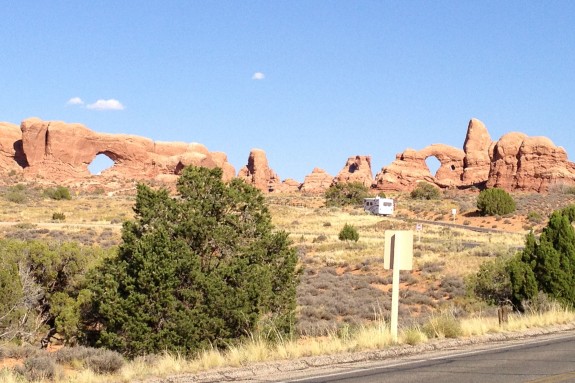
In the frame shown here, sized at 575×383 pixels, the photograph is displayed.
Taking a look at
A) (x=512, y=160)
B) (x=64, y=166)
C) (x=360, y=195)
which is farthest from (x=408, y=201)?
(x=64, y=166)

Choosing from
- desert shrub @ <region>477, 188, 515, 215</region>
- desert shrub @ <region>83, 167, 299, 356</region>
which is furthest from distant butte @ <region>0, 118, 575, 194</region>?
desert shrub @ <region>83, 167, 299, 356</region>

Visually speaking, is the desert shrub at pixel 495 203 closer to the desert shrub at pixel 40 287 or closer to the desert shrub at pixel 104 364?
the desert shrub at pixel 40 287

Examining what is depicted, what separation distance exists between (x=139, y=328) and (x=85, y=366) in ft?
10.8

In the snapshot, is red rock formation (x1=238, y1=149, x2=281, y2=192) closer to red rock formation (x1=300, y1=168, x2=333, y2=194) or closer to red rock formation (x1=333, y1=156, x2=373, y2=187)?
red rock formation (x1=300, y1=168, x2=333, y2=194)

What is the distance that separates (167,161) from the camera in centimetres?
10544

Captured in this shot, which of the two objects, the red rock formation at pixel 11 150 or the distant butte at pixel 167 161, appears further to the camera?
the red rock formation at pixel 11 150

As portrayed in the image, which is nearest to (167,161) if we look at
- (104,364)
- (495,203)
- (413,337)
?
(495,203)

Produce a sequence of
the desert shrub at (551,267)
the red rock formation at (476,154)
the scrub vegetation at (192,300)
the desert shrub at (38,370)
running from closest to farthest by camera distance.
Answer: the desert shrub at (38,370)
the scrub vegetation at (192,300)
the desert shrub at (551,267)
the red rock formation at (476,154)

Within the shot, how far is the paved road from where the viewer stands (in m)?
7.91

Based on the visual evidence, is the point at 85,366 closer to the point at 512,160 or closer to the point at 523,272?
the point at 523,272

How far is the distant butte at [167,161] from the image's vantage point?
319 feet

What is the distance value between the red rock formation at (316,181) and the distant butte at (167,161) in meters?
28.2

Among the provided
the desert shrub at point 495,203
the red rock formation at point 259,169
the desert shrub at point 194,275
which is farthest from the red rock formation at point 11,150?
the desert shrub at point 194,275

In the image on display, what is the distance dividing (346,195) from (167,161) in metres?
31.4
